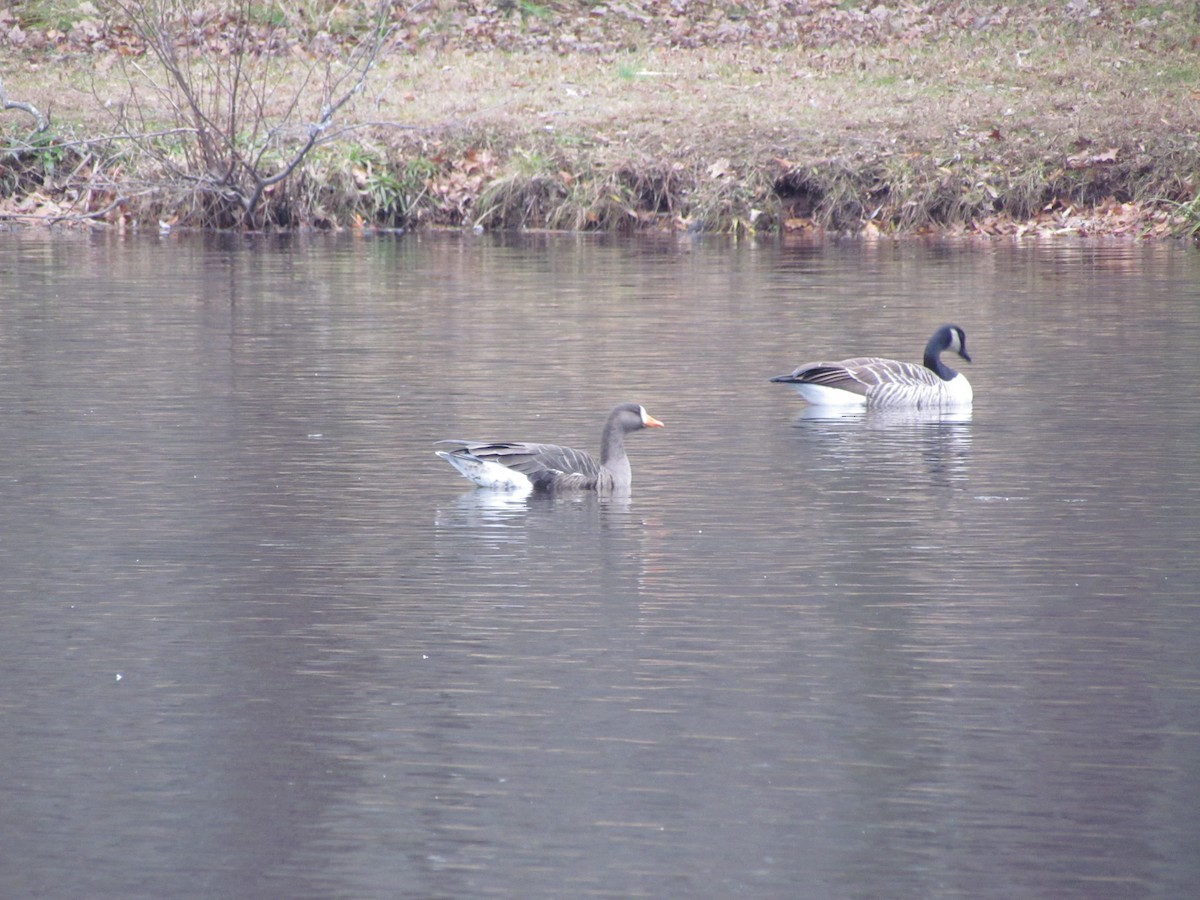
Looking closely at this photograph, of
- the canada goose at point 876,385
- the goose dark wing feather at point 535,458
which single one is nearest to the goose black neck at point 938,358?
the canada goose at point 876,385

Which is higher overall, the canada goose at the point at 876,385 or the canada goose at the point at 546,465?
the canada goose at the point at 876,385

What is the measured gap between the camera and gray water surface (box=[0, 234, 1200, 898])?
571 cm

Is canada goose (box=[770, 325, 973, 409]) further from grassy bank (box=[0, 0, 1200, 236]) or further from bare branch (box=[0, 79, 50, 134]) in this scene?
bare branch (box=[0, 79, 50, 134])

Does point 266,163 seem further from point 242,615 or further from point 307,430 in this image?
point 242,615

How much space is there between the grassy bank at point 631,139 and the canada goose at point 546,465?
16.0m

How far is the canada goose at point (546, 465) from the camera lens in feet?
35.7

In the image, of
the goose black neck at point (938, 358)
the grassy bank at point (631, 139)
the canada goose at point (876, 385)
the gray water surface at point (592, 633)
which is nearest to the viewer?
the gray water surface at point (592, 633)

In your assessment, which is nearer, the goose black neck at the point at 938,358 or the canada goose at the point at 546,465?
the canada goose at the point at 546,465

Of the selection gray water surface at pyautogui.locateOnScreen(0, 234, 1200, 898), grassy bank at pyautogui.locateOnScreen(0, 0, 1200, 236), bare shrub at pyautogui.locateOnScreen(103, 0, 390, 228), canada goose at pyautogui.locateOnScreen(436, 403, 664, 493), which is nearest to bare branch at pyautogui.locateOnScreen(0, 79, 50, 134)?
grassy bank at pyautogui.locateOnScreen(0, 0, 1200, 236)

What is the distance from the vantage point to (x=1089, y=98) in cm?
3105

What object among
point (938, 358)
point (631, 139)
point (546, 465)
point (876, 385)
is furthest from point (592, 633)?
point (631, 139)

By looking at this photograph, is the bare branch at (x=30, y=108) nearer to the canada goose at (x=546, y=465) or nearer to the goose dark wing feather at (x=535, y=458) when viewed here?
the canada goose at (x=546, y=465)

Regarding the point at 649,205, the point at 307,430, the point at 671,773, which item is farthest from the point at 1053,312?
the point at 671,773

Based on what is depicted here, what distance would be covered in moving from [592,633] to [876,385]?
22.5 ft
